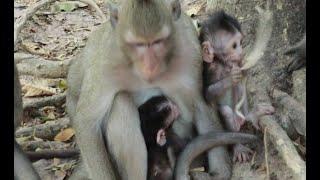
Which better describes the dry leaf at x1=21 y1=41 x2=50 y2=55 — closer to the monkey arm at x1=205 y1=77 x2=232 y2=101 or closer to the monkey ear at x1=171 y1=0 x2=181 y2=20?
the monkey arm at x1=205 y1=77 x2=232 y2=101

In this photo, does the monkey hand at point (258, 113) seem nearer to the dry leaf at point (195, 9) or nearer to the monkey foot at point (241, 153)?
the monkey foot at point (241, 153)

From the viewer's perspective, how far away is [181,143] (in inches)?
203

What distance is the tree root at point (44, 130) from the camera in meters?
5.87

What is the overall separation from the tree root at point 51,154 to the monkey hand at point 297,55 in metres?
1.83

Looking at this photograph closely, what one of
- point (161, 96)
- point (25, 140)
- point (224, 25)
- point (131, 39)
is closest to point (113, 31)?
point (131, 39)

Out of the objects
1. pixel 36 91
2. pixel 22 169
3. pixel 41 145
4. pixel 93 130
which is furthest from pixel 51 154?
pixel 36 91

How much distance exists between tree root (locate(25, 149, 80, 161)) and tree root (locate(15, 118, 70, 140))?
0.35 meters

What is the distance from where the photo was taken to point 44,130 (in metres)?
5.91

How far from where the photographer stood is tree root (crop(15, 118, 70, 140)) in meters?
5.87

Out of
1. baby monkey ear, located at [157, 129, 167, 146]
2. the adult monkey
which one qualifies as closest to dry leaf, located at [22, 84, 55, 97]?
the adult monkey

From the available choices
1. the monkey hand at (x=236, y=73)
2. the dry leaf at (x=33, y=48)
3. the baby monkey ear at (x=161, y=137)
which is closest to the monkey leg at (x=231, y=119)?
the monkey hand at (x=236, y=73)

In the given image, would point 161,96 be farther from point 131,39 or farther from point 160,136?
point 131,39

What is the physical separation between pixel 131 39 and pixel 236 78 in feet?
3.23
